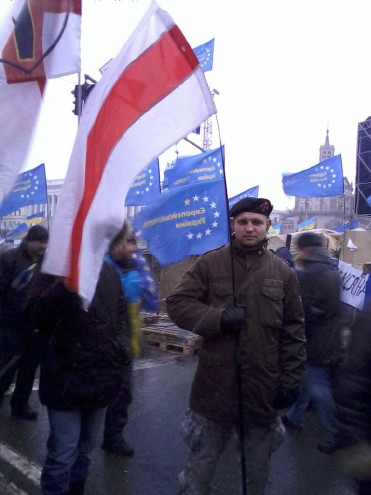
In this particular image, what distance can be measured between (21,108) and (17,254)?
1.72 m

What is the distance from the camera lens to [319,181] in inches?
498

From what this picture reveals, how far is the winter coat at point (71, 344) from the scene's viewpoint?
7.91 ft

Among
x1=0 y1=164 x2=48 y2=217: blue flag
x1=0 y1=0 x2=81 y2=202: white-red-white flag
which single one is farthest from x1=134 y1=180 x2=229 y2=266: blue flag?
x1=0 y1=164 x2=48 y2=217: blue flag

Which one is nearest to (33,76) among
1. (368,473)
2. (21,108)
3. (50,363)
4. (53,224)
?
(21,108)

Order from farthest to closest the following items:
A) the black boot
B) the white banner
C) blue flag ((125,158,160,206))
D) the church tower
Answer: the church tower, blue flag ((125,158,160,206)), the white banner, the black boot

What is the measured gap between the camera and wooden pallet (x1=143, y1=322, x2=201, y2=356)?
24.1 feet

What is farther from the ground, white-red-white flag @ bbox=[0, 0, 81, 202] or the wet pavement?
white-red-white flag @ bbox=[0, 0, 81, 202]

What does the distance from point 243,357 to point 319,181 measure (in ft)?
35.9

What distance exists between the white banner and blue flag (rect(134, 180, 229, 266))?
1.45 m

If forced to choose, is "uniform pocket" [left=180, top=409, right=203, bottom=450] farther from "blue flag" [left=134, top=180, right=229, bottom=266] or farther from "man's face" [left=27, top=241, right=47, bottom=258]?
"man's face" [left=27, top=241, right=47, bottom=258]

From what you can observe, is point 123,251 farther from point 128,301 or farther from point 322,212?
point 322,212

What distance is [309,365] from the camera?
4.27 m

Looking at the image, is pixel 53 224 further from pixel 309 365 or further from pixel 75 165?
pixel 309 365

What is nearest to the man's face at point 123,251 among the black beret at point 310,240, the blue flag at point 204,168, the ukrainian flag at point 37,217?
the black beret at point 310,240
